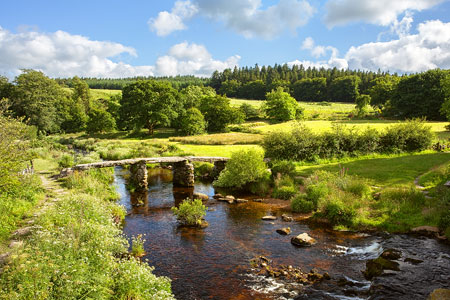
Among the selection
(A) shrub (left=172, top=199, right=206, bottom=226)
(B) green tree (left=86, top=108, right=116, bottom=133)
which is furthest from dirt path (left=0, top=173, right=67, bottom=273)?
(B) green tree (left=86, top=108, right=116, bottom=133)

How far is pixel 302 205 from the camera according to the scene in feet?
69.3

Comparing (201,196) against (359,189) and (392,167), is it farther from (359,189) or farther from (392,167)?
(392,167)

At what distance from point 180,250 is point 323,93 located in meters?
128

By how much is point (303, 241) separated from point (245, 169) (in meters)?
11.7

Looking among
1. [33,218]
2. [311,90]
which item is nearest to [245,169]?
[33,218]

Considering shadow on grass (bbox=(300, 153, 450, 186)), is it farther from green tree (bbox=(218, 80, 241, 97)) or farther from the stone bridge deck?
green tree (bbox=(218, 80, 241, 97))

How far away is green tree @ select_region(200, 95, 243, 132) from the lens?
72.9m

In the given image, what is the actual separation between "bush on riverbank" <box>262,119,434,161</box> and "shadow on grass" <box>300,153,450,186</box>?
8.49 feet

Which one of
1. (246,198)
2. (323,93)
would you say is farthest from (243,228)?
(323,93)

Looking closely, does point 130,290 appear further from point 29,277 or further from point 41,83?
point 41,83

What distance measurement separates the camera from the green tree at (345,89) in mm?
122444

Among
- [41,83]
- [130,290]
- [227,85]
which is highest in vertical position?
[227,85]

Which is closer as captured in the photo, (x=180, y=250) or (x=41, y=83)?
(x=180, y=250)

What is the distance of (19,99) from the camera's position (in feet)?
209
